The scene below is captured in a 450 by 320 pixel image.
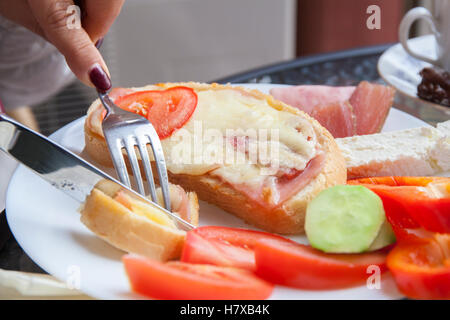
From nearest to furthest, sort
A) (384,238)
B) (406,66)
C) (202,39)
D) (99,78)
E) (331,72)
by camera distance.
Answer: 1. (384,238)
2. (99,78)
3. (406,66)
4. (331,72)
5. (202,39)

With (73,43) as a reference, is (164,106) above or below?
below

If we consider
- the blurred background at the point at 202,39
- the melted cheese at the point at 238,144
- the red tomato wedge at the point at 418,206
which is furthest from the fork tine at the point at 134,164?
the blurred background at the point at 202,39

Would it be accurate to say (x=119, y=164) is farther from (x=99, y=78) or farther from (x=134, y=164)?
(x=99, y=78)

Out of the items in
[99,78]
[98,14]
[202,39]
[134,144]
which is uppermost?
[98,14]

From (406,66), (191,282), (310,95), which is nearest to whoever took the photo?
(191,282)

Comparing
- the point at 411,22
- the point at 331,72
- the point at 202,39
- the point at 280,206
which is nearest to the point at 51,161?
the point at 280,206

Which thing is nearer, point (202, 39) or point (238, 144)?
point (238, 144)

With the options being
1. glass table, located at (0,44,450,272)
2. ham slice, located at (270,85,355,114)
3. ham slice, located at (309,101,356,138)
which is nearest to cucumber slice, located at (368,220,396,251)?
ham slice, located at (309,101,356,138)
